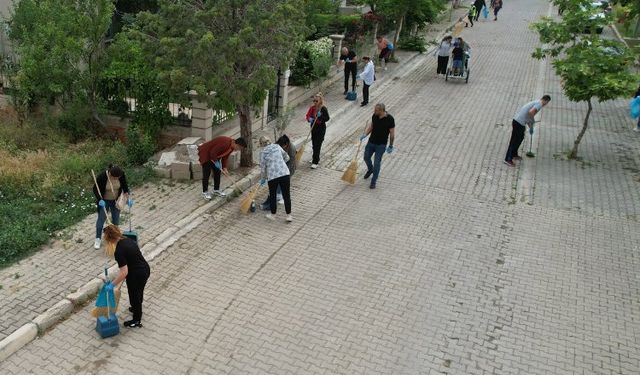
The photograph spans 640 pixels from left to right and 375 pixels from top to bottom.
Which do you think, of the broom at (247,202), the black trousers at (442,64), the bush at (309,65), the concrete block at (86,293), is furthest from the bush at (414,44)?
the concrete block at (86,293)

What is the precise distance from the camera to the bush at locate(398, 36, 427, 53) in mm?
23812

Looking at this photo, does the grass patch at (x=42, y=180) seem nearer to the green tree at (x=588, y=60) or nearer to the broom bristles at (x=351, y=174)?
the broom bristles at (x=351, y=174)

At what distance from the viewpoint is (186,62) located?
996cm

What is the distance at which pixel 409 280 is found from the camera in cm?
818

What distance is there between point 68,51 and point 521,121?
930cm

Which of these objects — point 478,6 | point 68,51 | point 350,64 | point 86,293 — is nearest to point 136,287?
point 86,293

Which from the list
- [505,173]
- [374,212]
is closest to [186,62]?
[374,212]

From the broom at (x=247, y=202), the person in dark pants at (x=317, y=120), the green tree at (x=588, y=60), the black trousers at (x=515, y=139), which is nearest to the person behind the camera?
the broom at (x=247, y=202)

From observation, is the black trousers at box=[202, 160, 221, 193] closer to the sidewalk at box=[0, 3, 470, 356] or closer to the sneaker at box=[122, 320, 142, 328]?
the sidewalk at box=[0, 3, 470, 356]

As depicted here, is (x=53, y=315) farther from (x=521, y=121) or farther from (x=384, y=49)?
(x=384, y=49)

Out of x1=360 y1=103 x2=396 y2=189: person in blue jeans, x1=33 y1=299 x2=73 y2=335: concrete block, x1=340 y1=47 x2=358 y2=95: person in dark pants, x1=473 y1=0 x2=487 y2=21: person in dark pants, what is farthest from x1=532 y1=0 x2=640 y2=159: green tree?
x1=473 y1=0 x2=487 y2=21: person in dark pants

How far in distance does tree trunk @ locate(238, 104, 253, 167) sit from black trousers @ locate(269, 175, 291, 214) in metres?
2.04

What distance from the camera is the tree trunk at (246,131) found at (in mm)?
11039

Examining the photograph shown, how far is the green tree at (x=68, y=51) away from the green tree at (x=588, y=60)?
9648 mm
